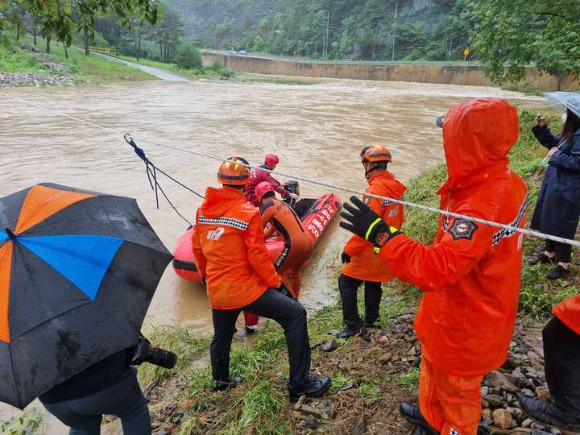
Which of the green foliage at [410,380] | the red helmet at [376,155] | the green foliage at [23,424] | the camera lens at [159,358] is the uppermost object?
the red helmet at [376,155]

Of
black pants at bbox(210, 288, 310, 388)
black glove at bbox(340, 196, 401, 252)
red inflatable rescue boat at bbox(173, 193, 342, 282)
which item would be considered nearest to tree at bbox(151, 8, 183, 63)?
red inflatable rescue boat at bbox(173, 193, 342, 282)

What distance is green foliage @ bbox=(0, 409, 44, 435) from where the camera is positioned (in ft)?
11.0

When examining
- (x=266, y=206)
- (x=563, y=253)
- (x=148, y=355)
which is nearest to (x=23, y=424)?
(x=148, y=355)

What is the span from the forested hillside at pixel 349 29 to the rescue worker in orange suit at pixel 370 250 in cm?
4777

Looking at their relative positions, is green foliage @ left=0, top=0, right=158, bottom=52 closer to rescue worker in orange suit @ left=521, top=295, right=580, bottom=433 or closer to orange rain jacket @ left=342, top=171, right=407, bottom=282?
orange rain jacket @ left=342, top=171, right=407, bottom=282

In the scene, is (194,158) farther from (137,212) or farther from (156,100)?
(156,100)

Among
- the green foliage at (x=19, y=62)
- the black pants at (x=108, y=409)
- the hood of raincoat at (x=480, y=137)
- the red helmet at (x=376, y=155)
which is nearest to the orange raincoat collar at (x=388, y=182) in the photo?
the red helmet at (x=376, y=155)

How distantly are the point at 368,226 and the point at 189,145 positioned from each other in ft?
44.7

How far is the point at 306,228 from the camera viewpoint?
6.76 metres

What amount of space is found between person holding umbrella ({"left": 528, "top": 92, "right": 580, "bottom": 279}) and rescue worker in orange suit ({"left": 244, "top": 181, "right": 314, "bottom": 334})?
243 cm

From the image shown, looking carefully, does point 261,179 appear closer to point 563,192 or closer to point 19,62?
point 563,192

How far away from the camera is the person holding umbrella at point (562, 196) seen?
3818mm

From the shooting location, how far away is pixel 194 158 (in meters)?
13.2

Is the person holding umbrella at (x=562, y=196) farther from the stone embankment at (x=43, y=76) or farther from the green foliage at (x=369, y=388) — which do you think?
the stone embankment at (x=43, y=76)
